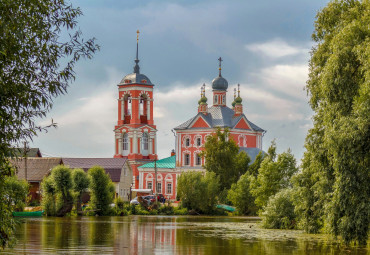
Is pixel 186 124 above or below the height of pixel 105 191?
above

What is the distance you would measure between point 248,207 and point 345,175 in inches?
1867

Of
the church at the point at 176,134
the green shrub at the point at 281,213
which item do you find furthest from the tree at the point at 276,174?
the church at the point at 176,134

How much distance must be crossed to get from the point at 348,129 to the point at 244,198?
48.0 m

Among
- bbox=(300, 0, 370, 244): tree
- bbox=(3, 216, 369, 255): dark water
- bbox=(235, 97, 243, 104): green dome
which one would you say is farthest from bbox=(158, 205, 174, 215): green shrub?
bbox=(300, 0, 370, 244): tree

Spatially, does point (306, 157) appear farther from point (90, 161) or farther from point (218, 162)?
point (90, 161)

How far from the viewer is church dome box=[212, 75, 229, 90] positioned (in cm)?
11019

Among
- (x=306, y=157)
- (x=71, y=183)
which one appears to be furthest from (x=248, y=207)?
(x=306, y=157)

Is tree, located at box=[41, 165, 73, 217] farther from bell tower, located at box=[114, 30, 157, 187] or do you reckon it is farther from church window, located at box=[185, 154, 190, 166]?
bell tower, located at box=[114, 30, 157, 187]

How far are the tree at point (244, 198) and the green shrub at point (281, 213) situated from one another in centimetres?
2840

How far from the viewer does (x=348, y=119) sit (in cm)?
2533

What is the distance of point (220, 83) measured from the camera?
4343 inches

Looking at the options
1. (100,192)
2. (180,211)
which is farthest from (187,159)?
(100,192)

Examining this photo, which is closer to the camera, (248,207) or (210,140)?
(248,207)

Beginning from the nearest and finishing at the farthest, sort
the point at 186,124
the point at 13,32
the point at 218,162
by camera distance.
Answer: the point at 13,32
the point at 218,162
the point at 186,124
